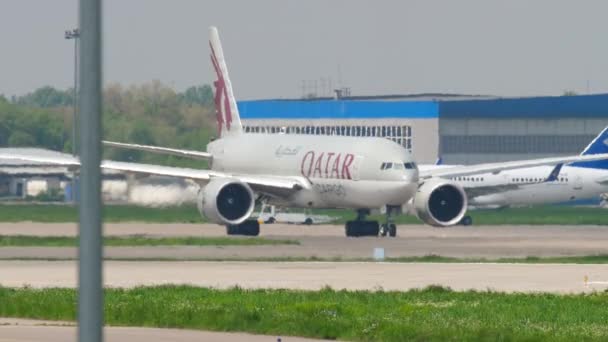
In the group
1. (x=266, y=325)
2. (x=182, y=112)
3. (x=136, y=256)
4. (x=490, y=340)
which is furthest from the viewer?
(x=182, y=112)

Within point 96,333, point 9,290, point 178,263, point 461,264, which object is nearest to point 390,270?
point 461,264

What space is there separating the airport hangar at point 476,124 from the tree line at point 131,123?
39.7 feet

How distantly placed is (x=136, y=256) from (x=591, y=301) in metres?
A: 20.1

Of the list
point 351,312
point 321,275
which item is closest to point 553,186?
point 321,275

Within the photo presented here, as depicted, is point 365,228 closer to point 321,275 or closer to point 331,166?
point 331,166

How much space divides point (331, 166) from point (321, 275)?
2320 centimetres

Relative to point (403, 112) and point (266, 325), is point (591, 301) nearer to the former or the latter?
point (266, 325)

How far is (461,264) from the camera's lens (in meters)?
43.1

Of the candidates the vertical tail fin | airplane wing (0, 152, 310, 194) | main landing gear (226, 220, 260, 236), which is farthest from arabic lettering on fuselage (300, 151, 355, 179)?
the vertical tail fin

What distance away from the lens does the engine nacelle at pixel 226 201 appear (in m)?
58.2

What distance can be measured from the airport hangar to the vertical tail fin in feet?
159

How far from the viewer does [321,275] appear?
Result: 37.9 m

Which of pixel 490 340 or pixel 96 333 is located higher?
pixel 96 333

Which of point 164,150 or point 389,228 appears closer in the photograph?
point 389,228
